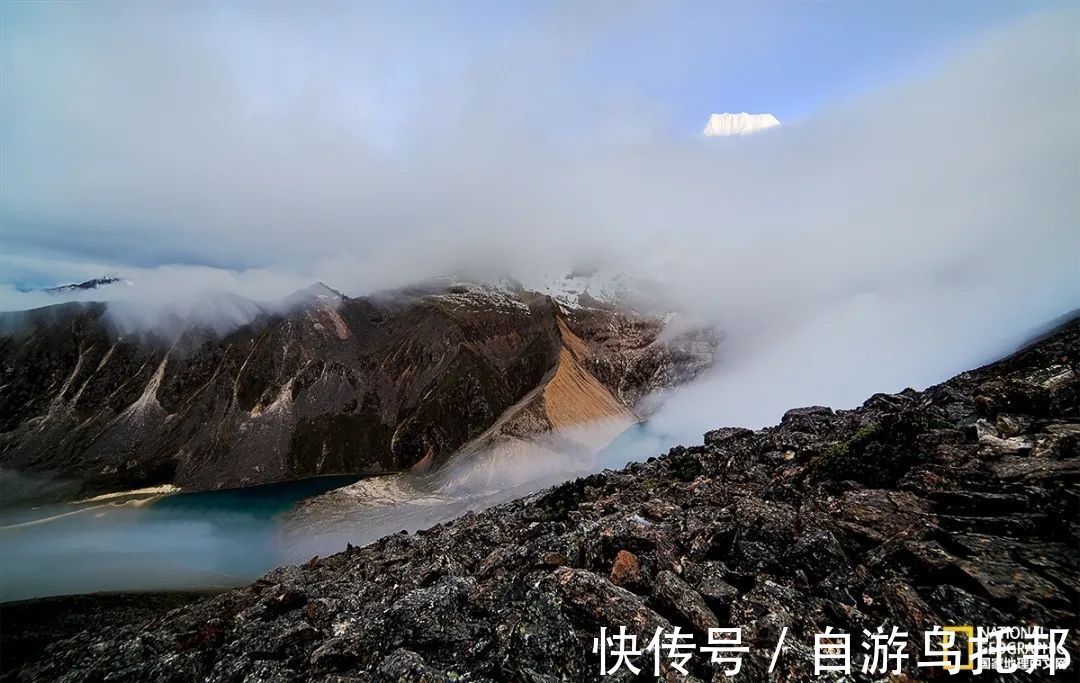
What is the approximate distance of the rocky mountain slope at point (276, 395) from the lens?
16075cm

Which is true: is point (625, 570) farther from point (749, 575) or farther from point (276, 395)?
point (276, 395)

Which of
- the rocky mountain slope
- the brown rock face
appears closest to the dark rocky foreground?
the brown rock face

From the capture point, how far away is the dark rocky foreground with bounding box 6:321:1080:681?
39.0ft

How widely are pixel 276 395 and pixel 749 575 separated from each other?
7636 inches

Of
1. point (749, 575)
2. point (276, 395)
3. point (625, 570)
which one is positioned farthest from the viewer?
point (276, 395)

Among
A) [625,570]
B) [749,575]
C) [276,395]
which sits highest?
[276,395]

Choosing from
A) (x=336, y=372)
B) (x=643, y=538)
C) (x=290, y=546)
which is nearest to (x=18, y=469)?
(x=336, y=372)

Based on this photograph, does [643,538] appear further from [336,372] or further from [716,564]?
[336,372]

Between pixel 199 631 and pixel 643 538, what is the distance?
67.4ft

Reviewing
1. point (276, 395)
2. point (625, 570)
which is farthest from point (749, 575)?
point (276, 395)

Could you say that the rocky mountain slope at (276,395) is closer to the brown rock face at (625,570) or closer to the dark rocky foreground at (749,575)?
the dark rocky foreground at (749,575)

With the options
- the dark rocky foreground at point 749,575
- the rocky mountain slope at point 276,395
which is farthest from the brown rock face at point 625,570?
the rocky mountain slope at point 276,395

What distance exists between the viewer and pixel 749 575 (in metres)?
14.9

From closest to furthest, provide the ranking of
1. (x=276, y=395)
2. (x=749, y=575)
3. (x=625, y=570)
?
(x=749, y=575), (x=625, y=570), (x=276, y=395)
